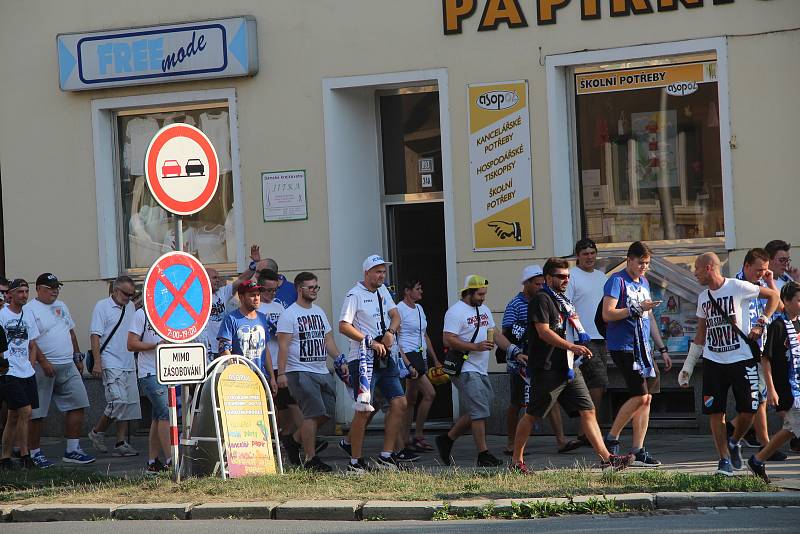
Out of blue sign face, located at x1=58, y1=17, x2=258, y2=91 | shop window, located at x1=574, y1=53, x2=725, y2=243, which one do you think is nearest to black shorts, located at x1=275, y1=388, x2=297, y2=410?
shop window, located at x1=574, y1=53, x2=725, y2=243

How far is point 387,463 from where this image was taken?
38.6 feet

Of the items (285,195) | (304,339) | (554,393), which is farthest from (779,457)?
(285,195)

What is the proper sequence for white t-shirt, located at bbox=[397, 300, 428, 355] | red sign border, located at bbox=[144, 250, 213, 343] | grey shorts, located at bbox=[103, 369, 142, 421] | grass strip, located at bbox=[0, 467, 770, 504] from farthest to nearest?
grey shorts, located at bbox=[103, 369, 142, 421] < white t-shirt, located at bbox=[397, 300, 428, 355] < red sign border, located at bbox=[144, 250, 213, 343] < grass strip, located at bbox=[0, 467, 770, 504]

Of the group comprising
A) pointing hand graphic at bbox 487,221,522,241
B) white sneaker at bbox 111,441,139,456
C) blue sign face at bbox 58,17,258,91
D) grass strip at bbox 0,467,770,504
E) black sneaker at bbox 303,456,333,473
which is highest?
blue sign face at bbox 58,17,258,91

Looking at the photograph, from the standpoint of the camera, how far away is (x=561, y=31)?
47.2 feet

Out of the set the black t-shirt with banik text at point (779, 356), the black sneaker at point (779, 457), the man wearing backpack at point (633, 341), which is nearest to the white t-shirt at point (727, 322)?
the black t-shirt with banik text at point (779, 356)

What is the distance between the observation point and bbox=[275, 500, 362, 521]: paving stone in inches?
376

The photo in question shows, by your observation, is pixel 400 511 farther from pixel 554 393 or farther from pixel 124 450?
pixel 124 450

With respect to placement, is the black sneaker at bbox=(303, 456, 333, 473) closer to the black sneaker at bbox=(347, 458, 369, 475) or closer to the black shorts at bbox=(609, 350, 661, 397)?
the black sneaker at bbox=(347, 458, 369, 475)

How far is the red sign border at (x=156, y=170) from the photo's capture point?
1052 cm

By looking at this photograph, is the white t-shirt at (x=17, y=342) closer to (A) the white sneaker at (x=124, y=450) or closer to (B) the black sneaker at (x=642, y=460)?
(A) the white sneaker at (x=124, y=450)

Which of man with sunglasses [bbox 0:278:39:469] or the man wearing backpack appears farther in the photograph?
man with sunglasses [bbox 0:278:39:469]

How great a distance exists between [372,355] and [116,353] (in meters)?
3.53

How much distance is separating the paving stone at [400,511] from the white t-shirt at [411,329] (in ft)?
12.9
